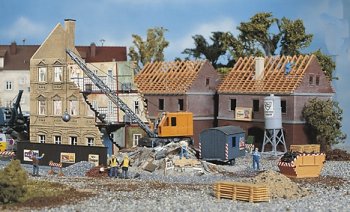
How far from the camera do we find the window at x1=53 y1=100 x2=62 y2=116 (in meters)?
57.4

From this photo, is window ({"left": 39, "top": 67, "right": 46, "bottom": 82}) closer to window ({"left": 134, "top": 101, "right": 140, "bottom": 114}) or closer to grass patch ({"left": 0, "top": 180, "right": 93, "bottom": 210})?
window ({"left": 134, "top": 101, "right": 140, "bottom": 114})

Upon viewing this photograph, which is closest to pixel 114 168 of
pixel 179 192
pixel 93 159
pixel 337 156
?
pixel 93 159

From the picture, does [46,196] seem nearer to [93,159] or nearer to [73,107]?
[93,159]

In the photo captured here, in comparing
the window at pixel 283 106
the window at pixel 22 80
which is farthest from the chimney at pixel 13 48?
the window at pixel 283 106

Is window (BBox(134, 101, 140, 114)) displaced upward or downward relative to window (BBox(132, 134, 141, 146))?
upward

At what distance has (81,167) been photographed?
44.7 meters

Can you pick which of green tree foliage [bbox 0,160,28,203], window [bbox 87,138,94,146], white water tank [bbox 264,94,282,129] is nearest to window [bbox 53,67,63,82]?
window [bbox 87,138,94,146]

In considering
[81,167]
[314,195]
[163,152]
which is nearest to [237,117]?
[163,152]

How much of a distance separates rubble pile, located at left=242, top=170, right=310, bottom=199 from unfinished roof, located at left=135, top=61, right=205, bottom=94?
30.6 meters

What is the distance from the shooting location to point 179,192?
1353 inches

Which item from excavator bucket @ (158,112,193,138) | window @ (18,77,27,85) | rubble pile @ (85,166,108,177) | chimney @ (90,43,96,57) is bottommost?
rubble pile @ (85,166,108,177)

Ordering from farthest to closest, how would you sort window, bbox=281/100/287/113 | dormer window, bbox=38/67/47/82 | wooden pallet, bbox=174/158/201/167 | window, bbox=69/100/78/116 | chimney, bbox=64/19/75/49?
window, bbox=281/100/287/113
dormer window, bbox=38/67/47/82
chimney, bbox=64/19/75/49
window, bbox=69/100/78/116
wooden pallet, bbox=174/158/201/167

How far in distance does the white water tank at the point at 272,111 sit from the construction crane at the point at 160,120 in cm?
616

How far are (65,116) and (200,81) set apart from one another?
48.4ft
